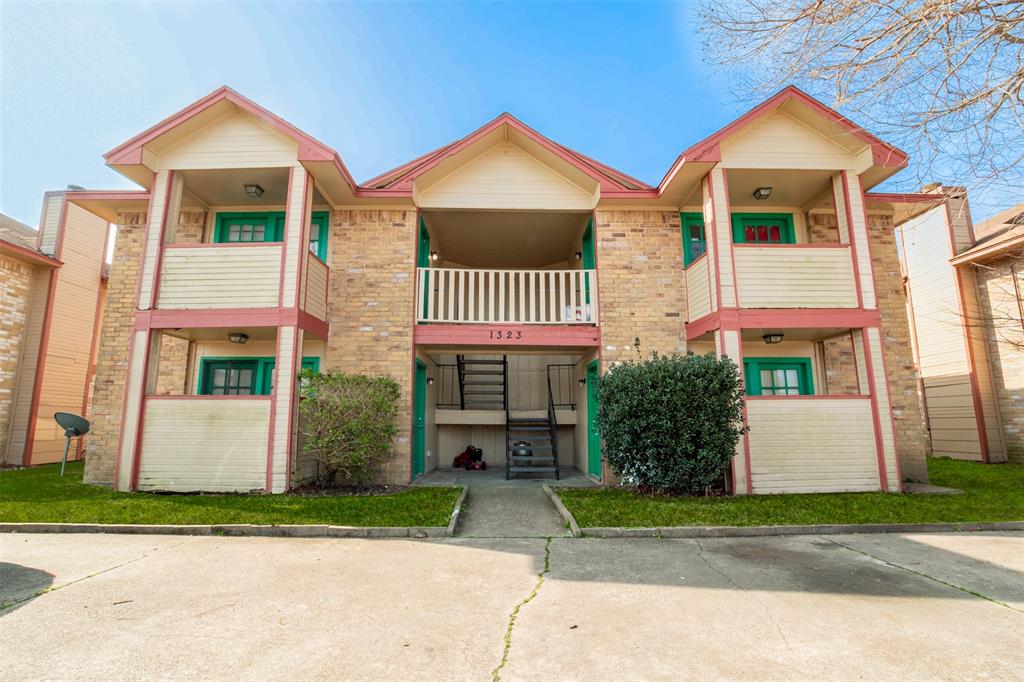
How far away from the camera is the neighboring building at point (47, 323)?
12039 mm

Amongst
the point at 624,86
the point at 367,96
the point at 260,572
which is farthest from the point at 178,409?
the point at 624,86

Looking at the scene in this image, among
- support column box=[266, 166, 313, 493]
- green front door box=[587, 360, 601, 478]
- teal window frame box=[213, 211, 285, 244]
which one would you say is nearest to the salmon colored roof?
support column box=[266, 166, 313, 493]

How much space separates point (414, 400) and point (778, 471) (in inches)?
260

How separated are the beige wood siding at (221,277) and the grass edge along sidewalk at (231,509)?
10.5 feet

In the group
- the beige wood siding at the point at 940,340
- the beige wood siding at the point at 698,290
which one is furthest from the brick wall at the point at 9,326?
the beige wood siding at the point at 940,340

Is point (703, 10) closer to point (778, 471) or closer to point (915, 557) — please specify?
point (915, 557)

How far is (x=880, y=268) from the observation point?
404 inches

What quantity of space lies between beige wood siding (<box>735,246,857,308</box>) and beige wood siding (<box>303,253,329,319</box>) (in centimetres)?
766

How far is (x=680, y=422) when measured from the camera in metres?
7.39

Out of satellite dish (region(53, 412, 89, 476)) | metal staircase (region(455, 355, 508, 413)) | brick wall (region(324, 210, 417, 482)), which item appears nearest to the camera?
brick wall (region(324, 210, 417, 482))

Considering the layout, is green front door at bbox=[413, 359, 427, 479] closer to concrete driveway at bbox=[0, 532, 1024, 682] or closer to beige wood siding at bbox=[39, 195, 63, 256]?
concrete driveway at bbox=[0, 532, 1024, 682]

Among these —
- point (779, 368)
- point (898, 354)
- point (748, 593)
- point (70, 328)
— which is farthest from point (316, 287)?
point (898, 354)

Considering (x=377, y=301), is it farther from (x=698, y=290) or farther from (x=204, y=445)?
(x=698, y=290)

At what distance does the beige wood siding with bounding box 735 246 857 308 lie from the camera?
862 cm
